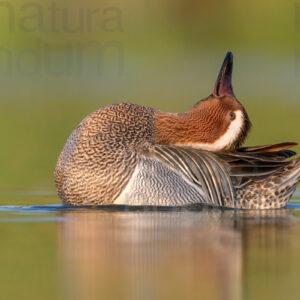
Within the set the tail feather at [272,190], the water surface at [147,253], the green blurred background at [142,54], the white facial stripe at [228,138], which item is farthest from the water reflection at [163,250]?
the green blurred background at [142,54]

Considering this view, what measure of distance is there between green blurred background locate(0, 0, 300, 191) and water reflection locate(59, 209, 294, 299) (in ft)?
35.4

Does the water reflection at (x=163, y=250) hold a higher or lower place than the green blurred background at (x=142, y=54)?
lower

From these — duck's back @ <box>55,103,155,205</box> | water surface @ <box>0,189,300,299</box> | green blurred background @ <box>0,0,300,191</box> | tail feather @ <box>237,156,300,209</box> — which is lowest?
water surface @ <box>0,189,300,299</box>

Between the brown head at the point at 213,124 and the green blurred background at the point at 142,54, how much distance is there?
9.68 metres

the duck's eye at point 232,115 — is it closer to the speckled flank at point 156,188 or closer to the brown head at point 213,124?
the brown head at point 213,124

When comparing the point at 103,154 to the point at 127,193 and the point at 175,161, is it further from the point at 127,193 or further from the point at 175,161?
the point at 175,161

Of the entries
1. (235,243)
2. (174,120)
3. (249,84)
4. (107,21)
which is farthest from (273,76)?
(235,243)

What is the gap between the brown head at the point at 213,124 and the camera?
394 inches

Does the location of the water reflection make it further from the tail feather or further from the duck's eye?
the duck's eye

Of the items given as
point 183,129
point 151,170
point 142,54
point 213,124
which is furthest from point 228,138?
point 142,54

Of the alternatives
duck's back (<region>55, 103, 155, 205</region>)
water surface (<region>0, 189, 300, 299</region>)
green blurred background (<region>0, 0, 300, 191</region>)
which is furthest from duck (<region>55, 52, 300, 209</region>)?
green blurred background (<region>0, 0, 300, 191</region>)

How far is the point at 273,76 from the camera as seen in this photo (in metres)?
32.1

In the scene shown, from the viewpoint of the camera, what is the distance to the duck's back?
9.42 metres

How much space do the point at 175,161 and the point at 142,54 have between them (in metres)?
24.3
